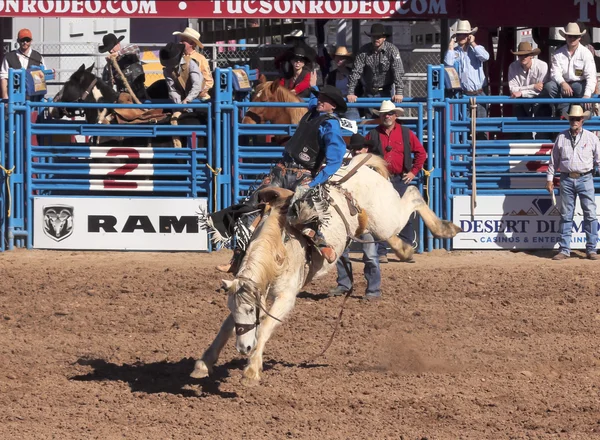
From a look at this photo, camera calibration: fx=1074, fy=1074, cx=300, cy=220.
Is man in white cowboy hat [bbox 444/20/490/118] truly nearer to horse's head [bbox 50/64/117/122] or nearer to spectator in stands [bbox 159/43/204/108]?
spectator in stands [bbox 159/43/204/108]

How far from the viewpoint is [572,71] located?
1279 cm

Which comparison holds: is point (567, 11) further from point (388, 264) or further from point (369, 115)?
point (388, 264)

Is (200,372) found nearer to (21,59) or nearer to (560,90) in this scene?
(560,90)

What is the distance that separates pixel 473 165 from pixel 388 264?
156 centimetres

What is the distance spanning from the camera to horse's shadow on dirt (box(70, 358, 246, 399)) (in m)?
7.31

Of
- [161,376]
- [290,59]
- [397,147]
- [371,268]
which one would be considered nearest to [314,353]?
[161,376]

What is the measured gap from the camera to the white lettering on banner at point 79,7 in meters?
13.9

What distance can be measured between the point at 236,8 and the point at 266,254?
767cm

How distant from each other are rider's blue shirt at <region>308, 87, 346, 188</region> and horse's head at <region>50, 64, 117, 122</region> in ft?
19.6

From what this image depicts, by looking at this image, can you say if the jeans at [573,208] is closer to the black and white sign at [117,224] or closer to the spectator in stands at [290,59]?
the spectator in stands at [290,59]

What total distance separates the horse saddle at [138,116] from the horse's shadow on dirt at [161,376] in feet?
17.6

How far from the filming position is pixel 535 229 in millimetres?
12672

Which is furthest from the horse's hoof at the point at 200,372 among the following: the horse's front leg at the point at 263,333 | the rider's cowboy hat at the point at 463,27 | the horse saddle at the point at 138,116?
the rider's cowboy hat at the point at 463,27

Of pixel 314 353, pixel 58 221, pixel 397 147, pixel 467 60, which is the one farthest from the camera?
pixel 467 60
